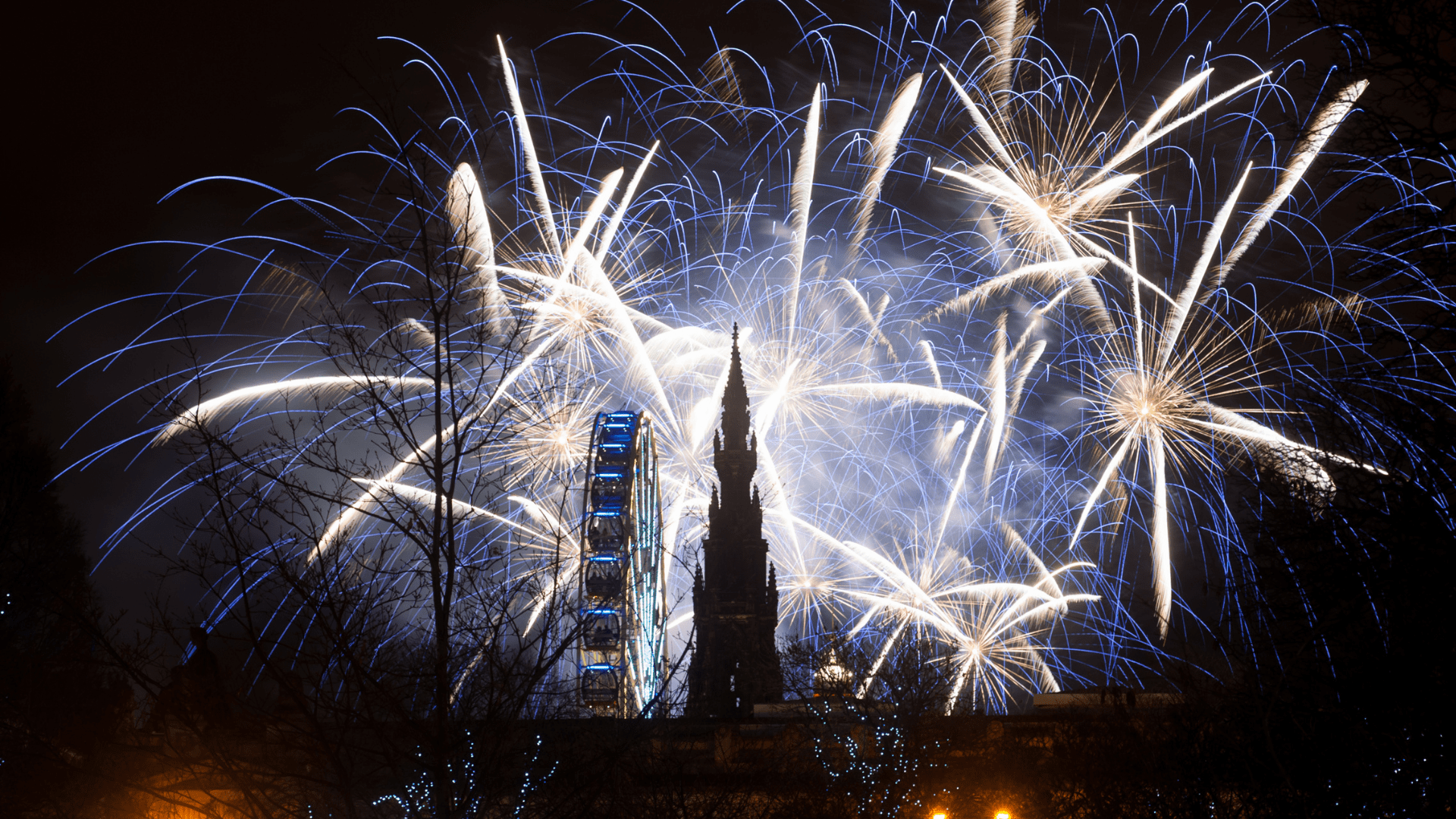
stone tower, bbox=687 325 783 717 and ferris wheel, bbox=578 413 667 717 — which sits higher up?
stone tower, bbox=687 325 783 717

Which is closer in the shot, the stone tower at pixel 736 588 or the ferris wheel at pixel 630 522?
the ferris wheel at pixel 630 522

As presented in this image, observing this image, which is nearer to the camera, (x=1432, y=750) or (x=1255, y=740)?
(x=1432, y=750)

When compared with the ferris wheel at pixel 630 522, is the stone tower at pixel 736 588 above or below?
above

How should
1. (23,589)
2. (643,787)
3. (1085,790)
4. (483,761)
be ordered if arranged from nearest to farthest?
(483,761), (23,589), (643,787), (1085,790)

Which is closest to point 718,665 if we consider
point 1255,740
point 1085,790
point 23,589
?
point 1085,790

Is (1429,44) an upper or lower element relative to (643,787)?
upper

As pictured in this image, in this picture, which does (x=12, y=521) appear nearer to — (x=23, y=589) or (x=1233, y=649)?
(x=23, y=589)

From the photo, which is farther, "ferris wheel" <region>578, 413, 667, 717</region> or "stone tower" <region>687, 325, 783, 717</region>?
"stone tower" <region>687, 325, 783, 717</region>

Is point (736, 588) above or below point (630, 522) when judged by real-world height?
above
